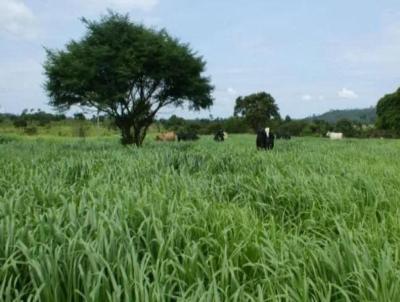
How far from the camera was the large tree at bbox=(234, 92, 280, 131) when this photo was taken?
72688mm

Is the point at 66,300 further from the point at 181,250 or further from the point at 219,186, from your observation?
the point at 219,186

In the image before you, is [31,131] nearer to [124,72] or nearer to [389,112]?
[124,72]

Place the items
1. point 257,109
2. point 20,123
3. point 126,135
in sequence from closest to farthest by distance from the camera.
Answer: point 126,135 < point 20,123 < point 257,109

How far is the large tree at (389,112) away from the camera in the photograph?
197ft

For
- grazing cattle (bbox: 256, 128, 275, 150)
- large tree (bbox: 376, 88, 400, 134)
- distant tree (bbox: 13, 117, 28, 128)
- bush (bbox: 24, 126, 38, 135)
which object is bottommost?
bush (bbox: 24, 126, 38, 135)

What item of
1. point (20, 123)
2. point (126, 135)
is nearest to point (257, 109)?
point (20, 123)

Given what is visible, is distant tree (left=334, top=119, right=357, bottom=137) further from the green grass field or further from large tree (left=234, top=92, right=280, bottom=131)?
the green grass field

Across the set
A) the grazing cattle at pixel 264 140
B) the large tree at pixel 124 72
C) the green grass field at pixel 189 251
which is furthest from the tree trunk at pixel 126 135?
the green grass field at pixel 189 251

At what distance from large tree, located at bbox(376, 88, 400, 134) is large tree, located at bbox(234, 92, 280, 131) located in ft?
51.5

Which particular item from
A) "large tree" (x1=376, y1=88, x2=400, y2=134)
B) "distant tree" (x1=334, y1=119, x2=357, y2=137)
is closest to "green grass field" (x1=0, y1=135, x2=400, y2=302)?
"distant tree" (x1=334, y1=119, x2=357, y2=137)

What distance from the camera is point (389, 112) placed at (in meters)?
62.2

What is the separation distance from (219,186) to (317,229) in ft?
5.93

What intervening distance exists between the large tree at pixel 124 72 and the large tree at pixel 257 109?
160 ft

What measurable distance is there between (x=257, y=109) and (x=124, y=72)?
54.2 meters
